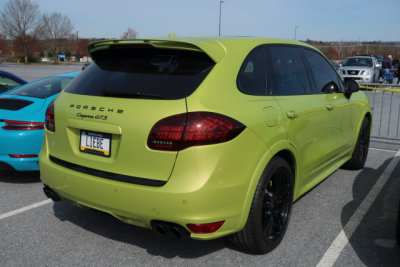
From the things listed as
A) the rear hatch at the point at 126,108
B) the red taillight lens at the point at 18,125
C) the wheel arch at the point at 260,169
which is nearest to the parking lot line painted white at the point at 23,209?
the red taillight lens at the point at 18,125

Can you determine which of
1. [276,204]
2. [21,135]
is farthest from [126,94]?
[21,135]

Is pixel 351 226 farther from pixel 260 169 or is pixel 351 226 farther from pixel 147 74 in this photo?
pixel 147 74

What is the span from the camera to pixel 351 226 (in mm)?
3762

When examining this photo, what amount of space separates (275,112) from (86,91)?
149 centimetres

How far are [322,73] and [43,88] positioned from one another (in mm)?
3760

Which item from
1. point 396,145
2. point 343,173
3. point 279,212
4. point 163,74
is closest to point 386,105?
point 396,145

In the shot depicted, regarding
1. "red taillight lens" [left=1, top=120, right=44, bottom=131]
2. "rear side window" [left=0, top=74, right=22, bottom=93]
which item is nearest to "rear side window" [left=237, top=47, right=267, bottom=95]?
"red taillight lens" [left=1, top=120, right=44, bottom=131]

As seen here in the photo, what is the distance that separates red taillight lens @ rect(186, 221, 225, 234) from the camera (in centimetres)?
259

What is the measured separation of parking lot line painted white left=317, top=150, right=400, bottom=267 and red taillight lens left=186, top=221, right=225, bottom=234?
97 centimetres

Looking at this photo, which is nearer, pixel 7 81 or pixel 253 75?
pixel 253 75

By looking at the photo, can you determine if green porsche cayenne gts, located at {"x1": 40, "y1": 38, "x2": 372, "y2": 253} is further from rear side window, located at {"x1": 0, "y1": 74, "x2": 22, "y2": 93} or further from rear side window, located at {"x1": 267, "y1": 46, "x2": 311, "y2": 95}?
→ rear side window, located at {"x1": 0, "y1": 74, "x2": 22, "y2": 93}

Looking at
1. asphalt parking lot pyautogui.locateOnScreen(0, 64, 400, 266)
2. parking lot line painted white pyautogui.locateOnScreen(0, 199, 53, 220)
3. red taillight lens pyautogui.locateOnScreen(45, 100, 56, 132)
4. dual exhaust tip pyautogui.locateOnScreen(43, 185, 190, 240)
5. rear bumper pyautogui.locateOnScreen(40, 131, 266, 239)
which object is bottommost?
parking lot line painted white pyautogui.locateOnScreen(0, 199, 53, 220)

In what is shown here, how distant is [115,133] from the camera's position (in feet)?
8.81

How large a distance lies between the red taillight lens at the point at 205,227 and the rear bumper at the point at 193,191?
0.10 ft
